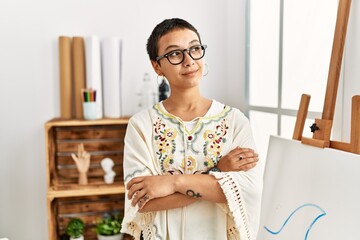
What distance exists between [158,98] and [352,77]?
46.9 inches

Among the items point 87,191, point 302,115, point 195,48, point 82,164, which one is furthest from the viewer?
point 82,164

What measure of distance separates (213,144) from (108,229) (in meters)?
1.24

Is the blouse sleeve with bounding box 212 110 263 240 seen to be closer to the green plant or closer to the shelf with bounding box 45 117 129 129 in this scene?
the shelf with bounding box 45 117 129 129

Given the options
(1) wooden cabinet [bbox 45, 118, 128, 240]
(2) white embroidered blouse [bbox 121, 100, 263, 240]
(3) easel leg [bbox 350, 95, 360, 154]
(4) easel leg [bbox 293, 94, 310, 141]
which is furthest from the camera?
(1) wooden cabinet [bbox 45, 118, 128, 240]

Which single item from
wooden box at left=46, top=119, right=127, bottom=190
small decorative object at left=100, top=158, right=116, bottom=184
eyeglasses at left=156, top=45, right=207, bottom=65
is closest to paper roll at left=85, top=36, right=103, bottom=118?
wooden box at left=46, top=119, right=127, bottom=190

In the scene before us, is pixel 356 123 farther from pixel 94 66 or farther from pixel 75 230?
pixel 75 230

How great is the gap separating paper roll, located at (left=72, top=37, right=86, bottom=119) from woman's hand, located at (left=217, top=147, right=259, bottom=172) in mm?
1273

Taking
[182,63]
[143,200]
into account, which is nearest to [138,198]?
[143,200]

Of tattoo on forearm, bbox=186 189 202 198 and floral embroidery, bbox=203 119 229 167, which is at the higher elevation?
floral embroidery, bbox=203 119 229 167

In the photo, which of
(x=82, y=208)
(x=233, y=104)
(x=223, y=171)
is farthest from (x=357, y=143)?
(x=82, y=208)

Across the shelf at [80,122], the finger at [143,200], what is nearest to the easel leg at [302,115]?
the finger at [143,200]

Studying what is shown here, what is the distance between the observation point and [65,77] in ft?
7.20

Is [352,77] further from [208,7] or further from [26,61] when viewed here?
[26,61]

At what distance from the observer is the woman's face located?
3.86 ft
